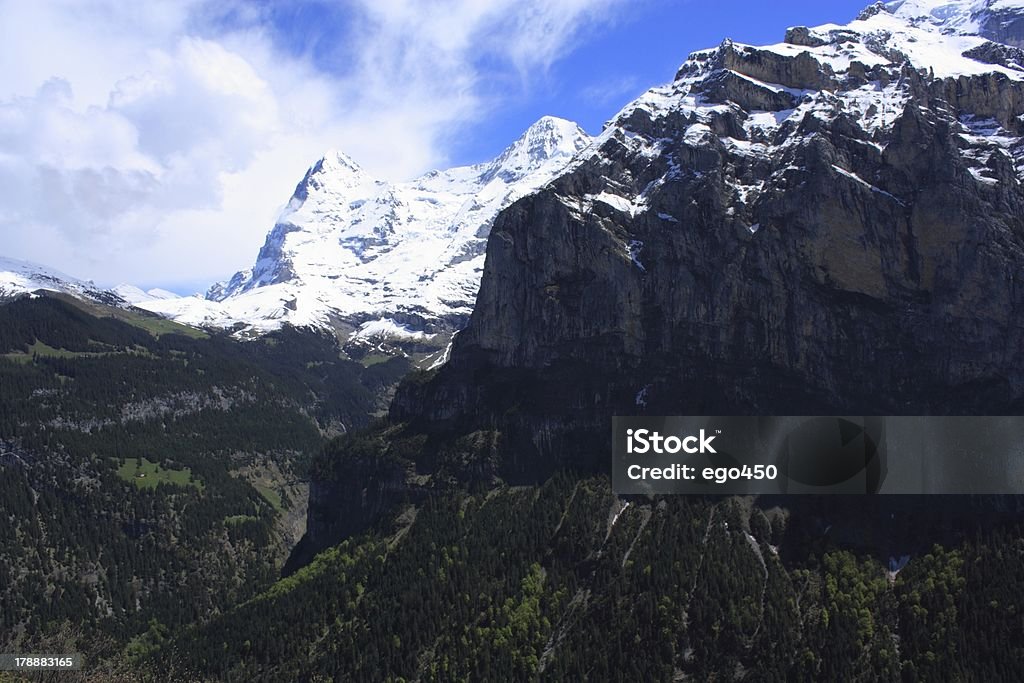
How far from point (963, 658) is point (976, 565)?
2551 cm

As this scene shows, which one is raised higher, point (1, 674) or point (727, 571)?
point (727, 571)

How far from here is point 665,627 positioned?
187250 millimetres

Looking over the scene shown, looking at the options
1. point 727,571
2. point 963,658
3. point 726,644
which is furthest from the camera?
point 727,571

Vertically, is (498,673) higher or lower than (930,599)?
lower

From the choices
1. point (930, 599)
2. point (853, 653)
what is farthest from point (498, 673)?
point (930, 599)

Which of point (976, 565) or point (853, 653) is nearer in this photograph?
point (853, 653)

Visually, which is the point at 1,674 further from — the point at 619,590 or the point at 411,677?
the point at 619,590

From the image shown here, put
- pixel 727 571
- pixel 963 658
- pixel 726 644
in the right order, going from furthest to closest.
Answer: pixel 727 571, pixel 726 644, pixel 963 658

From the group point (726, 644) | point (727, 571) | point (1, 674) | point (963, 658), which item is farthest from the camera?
point (727, 571)

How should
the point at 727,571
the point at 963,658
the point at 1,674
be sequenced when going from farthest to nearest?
the point at 727,571, the point at 963,658, the point at 1,674

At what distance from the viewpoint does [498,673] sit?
18738 centimetres

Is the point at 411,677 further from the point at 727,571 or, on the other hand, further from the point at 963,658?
the point at 963,658

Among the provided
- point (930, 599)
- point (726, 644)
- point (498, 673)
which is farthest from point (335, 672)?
point (930, 599)

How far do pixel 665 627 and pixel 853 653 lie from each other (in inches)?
1395
